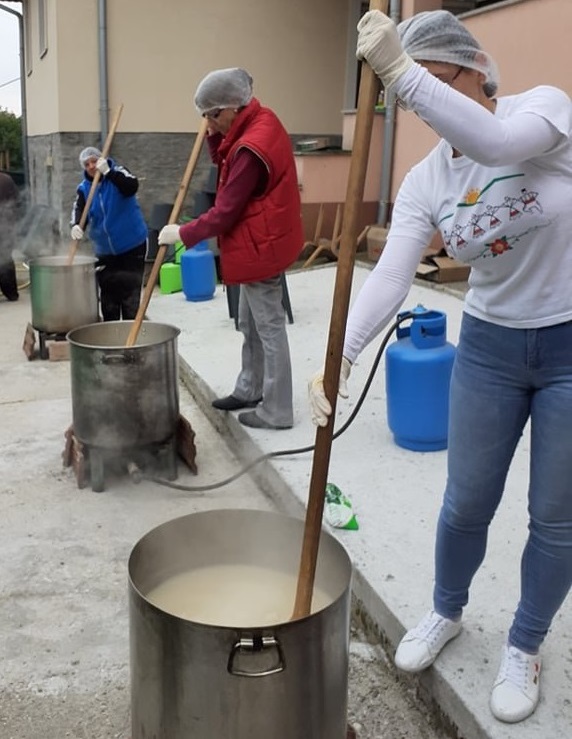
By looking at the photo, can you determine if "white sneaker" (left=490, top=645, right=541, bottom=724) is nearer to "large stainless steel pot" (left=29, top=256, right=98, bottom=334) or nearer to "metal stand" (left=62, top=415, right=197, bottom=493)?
"metal stand" (left=62, top=415, right=197, bottom=493)

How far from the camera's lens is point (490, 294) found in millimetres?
1830

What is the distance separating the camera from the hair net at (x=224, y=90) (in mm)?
3523

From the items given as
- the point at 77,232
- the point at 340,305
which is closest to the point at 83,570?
the point at 340,305

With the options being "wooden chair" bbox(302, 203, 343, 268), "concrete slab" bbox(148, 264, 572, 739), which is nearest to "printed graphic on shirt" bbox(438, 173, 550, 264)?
"concrete slab" bbox(148, 264, 572, 739)

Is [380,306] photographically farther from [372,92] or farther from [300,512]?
[300,512]

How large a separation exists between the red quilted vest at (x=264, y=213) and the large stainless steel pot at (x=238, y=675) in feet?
7.14

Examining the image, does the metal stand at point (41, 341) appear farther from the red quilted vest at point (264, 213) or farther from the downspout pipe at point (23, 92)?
the downspout pipe at point (23, 92)

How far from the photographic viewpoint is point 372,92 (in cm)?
146

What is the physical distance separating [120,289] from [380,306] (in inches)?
162

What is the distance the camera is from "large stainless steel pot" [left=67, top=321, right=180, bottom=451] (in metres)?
3.49

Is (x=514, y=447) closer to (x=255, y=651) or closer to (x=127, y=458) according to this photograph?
(x=255, y=651)

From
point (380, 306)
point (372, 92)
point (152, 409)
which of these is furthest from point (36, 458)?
point (372, 92)

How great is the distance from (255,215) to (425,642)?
218cm

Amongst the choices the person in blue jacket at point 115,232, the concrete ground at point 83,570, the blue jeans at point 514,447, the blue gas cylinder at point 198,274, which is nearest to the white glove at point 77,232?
the person in blue jacket at point 115,232
